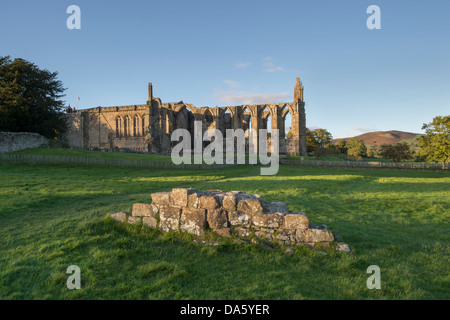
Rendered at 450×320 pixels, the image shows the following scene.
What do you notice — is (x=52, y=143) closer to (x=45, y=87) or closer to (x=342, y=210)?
(x=45, y=87)

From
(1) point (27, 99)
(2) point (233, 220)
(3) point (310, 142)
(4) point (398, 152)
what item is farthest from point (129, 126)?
(2) point (233, 220)

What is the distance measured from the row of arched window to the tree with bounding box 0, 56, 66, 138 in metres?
22.4

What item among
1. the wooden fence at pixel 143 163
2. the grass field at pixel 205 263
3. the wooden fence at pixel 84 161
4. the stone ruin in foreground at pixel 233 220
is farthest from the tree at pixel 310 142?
the stone ruin in foreground at pixel 233 220

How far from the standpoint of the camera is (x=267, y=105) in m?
55.1

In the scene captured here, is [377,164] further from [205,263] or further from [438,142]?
[205,263]

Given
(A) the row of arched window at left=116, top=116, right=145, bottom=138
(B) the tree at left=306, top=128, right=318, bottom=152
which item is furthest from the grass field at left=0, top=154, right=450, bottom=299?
(B) the tree at left=306, top=128, right=318, bottom=152

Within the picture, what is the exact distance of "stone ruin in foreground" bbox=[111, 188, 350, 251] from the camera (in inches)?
246

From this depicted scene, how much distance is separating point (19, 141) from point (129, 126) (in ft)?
107

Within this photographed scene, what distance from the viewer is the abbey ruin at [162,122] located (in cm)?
5447

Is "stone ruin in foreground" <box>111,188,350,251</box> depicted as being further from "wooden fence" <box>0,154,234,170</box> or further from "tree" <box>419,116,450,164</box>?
"tree" <box>419,116,450,164</box>

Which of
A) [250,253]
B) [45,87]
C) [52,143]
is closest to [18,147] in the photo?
[52,143]

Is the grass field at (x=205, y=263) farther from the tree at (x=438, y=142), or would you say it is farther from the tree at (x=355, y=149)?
the tree at (x=355, y=149)
